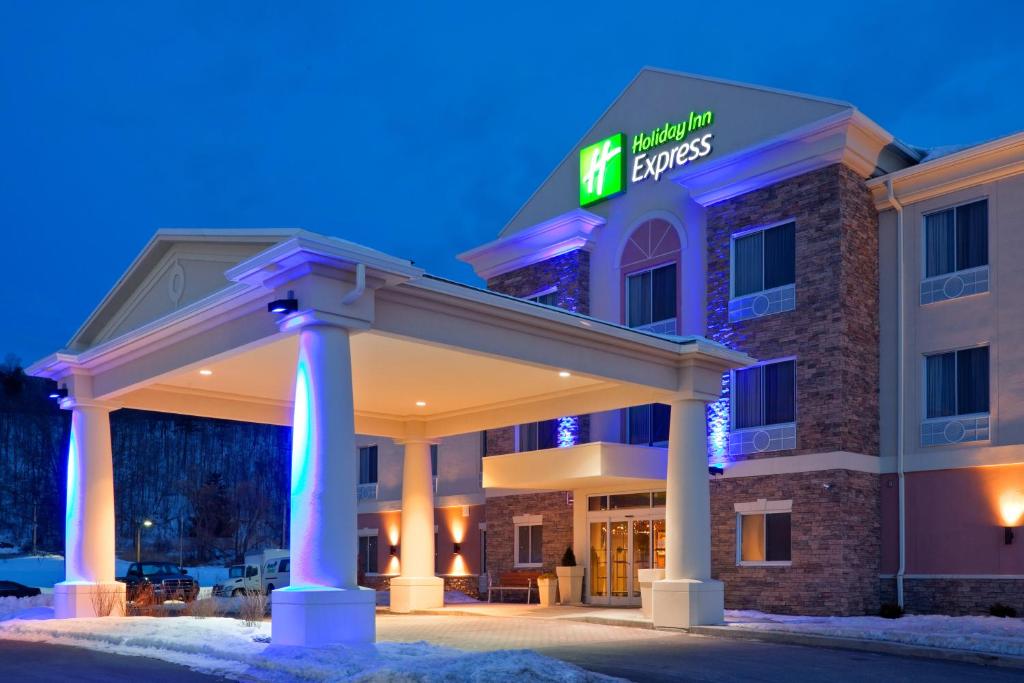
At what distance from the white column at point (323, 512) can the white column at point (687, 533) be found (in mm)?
7346

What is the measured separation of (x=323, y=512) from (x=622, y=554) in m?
15.0

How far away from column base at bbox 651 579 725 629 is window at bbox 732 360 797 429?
588 centimetres

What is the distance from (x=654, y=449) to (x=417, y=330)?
1137 cm

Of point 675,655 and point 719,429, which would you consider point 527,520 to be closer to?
point 719,429

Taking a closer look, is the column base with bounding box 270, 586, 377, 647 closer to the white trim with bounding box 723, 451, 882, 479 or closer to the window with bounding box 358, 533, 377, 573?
the white trim with bounding box 723, 451, 882, 479

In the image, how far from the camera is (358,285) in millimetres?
14023

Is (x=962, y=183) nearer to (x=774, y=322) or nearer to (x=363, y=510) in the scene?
(x=774, y=322)

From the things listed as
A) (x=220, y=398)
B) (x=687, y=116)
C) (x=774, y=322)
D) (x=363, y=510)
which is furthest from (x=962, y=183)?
(x=363, y=510)

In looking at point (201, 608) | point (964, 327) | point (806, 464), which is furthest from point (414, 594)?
point (964, 327)

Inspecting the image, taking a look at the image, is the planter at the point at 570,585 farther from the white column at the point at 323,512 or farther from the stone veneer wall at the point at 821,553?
the white column at the point at 323,512

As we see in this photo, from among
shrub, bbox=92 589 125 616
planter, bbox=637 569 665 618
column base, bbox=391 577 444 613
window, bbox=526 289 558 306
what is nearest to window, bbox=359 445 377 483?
window, bbox=526 289 558 306

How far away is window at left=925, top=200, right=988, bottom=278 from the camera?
75.1 feet

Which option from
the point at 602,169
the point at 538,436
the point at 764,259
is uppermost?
the point at 602,169

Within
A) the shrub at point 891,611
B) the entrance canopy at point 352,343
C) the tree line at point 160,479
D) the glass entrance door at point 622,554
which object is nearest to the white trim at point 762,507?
the glass entrance door at point 622,554
